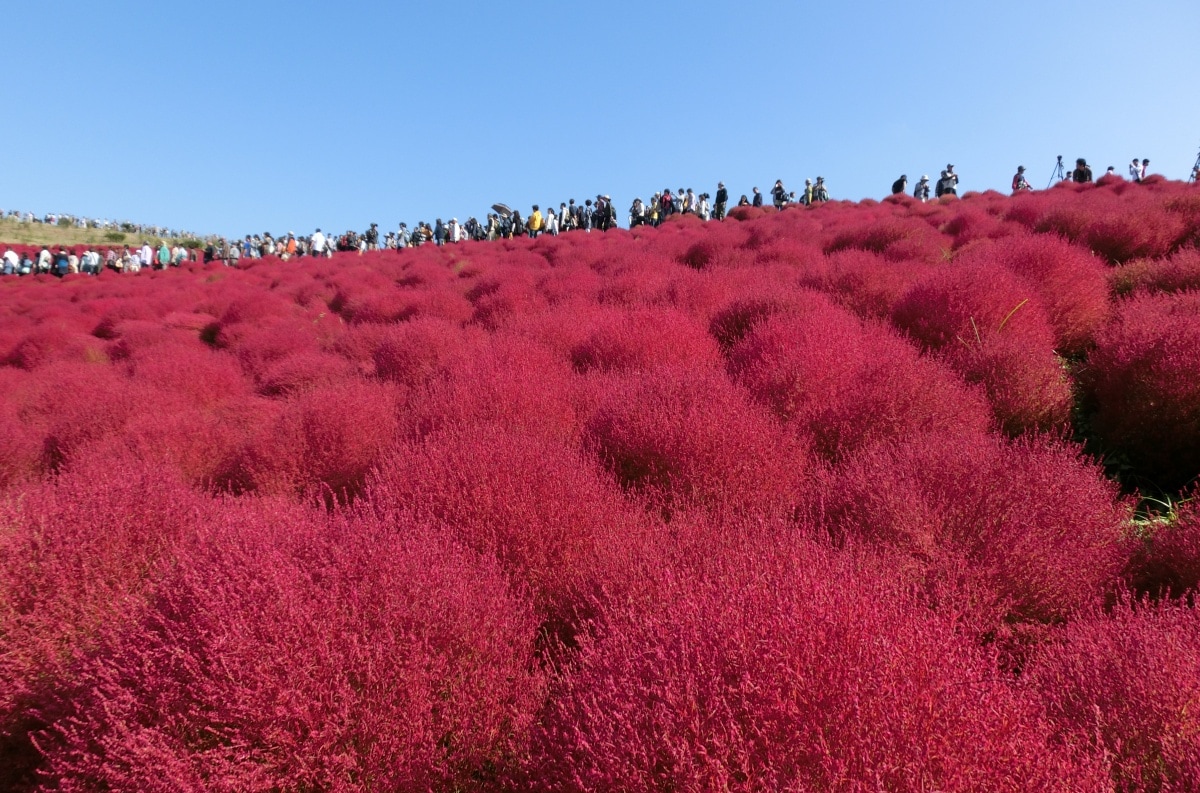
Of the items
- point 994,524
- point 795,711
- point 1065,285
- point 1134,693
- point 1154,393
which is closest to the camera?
point 795,711

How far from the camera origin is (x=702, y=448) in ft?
9.13

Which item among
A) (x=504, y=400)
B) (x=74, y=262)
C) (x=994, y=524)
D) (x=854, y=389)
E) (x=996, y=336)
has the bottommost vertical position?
(x=994, y=524)

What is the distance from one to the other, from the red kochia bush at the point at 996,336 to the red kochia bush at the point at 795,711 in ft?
8.70

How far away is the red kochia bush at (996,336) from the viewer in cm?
351

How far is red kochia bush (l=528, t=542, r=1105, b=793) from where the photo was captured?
1129 mm

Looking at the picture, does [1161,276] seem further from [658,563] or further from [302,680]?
[302,680]

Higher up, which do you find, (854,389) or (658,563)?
(854,389)

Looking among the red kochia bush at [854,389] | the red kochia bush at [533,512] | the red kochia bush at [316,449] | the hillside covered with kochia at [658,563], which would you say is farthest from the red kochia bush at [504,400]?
the red kochia bush at [854,389]

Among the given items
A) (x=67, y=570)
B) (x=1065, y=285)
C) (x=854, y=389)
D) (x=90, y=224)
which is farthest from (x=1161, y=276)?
(x=90, y=224)

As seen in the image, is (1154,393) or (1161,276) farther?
(1161,276)

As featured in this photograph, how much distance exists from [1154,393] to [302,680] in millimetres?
4284

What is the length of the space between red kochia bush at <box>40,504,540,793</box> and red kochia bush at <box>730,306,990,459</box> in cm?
204

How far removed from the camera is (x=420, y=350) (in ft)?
17.4

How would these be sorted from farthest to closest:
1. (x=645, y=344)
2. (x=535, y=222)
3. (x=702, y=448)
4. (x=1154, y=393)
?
1. (x=535, y=222)
2. (x=645, y=344)
3. (x=1154, y=393)
4. (x=702, y=448)
